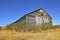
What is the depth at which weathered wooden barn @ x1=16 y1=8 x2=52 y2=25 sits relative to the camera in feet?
110

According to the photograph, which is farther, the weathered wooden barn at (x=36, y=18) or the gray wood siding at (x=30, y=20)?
the weathered wooden barn at (x=36, y=18)

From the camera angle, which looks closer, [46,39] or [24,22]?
[46,39]

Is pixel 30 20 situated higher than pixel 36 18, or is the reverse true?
pixel 36 18

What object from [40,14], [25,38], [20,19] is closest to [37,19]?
[40,14]

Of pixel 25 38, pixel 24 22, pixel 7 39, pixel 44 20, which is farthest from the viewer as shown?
pixel 44 20

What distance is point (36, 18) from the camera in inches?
1368

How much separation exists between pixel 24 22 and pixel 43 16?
4.86m

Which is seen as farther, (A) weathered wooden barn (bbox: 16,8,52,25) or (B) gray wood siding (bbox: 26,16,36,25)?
(A) weathered wooden barn (bbox: 16,8,52,25)

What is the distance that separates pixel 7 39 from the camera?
36.3 feet

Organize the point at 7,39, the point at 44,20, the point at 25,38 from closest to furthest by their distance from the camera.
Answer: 1. the point at 7,39
2. the point at 25,38
3. the point at 44,20

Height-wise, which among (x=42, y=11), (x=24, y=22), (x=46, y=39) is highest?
(x=42, y=11)

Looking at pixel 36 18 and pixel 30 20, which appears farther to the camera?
pixel 36 18

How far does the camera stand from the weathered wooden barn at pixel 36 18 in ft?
110

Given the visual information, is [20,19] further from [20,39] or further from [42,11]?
[20,39]
